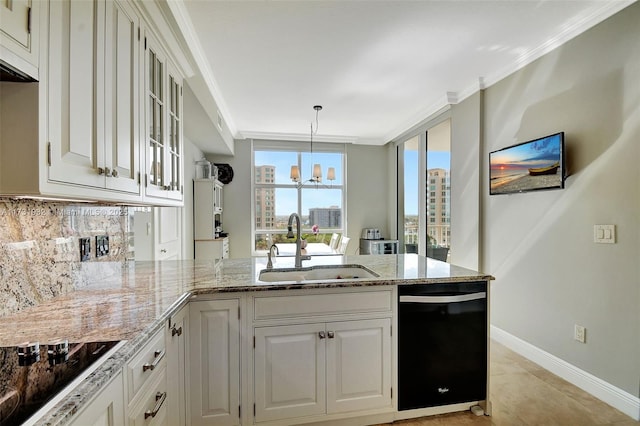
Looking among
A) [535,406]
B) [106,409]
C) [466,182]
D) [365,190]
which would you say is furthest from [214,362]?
[365,190]

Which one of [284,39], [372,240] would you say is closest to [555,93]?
[284,39]

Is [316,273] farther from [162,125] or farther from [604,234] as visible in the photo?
[604,234]

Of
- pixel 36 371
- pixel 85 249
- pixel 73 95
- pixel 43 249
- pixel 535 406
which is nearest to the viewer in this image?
pixel 36 371

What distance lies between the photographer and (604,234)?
83.7 inches

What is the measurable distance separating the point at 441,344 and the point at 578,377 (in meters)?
1.35

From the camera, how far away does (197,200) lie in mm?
4578

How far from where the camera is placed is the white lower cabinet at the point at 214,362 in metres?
1.62

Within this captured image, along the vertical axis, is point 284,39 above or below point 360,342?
above

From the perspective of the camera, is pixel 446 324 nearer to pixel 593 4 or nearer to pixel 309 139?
pixel 593 4

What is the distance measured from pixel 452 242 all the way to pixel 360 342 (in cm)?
254

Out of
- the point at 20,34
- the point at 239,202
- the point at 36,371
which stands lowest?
the point at 36,371

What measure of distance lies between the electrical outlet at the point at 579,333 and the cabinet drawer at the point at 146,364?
277 centimetres

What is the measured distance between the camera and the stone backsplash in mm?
1155

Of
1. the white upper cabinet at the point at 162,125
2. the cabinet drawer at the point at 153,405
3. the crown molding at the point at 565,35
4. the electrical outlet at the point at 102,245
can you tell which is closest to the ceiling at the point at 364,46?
the crown molding at the point at 565,35
